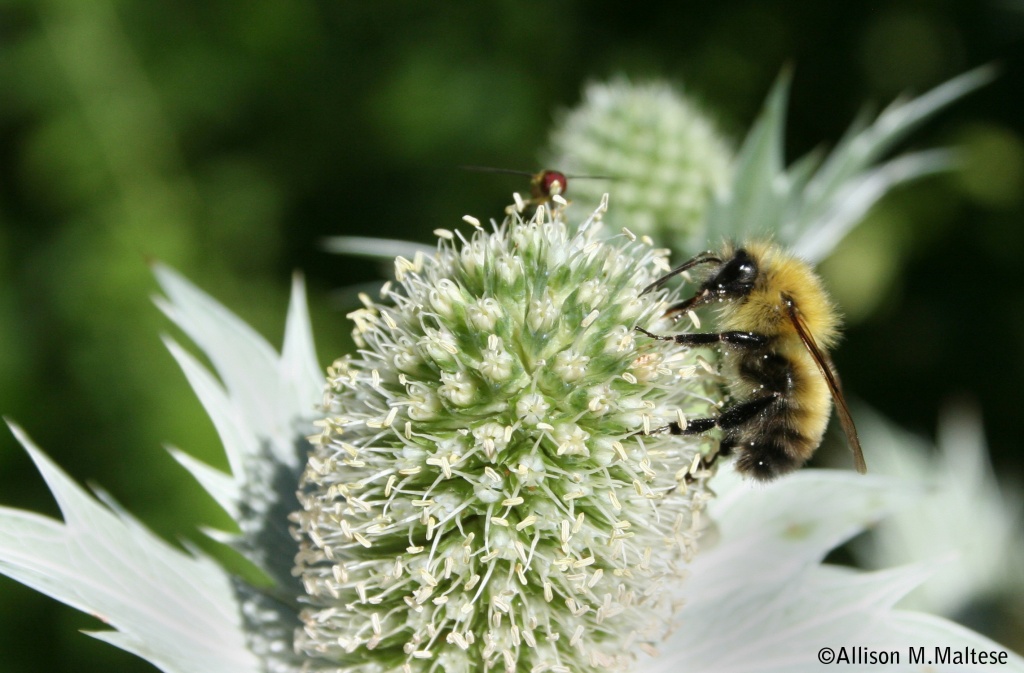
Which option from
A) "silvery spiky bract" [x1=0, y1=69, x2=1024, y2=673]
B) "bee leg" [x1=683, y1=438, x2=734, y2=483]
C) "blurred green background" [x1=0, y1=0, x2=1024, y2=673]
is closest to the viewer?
"silvery spiky bract" [x1=0, y1=69, x2=1024, y2=673]

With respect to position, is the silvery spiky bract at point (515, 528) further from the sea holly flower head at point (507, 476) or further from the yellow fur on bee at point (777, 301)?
the yellow fur on bee at point (777, 301)

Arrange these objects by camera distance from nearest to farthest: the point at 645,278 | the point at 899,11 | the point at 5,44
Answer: the point at 645,278, the point at 5,44, the point at 899,11

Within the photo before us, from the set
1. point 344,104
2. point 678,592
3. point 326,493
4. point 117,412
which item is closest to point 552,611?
point 678,592

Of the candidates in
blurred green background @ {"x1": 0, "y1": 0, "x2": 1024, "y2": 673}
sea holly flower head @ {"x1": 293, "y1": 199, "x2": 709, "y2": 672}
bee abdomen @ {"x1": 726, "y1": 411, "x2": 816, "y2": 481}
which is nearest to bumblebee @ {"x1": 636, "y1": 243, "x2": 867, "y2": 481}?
bee abdomen @ {"x1": 726, "y1": 411, "x2": 816, "y2": 481}

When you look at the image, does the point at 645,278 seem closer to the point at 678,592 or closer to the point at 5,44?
the point at 678,592

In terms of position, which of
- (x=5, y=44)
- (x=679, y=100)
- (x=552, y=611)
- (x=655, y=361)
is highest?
(x=5, y=44)

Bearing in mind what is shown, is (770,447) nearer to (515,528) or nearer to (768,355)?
(768,355)

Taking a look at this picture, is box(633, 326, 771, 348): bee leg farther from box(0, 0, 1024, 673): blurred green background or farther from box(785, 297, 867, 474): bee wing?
box(0, 0, 1024, 673): blurred green background
